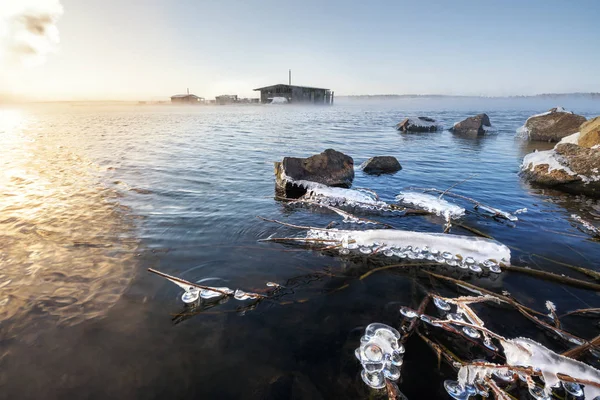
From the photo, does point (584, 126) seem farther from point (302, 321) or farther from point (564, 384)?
point (302, 321)

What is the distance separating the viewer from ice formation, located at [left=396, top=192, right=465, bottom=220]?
596cm

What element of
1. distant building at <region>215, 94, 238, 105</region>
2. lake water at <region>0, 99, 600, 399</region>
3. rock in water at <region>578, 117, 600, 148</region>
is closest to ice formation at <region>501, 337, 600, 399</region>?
lake water at <region>0, 99, 600, 399</region>

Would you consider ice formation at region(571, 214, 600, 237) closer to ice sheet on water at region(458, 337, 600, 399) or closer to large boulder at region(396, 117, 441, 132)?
ice sheet on water at region(458, 337, 600, 399)

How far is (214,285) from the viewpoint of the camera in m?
3.74

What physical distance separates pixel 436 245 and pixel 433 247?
0.05 metres

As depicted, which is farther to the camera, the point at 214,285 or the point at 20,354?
the point at 214,285

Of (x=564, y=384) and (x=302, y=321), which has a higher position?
(x=564, y=384)

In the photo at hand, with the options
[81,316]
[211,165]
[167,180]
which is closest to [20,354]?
[81,316]

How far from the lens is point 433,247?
13.5 feet

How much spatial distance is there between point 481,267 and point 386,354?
226 centimetres

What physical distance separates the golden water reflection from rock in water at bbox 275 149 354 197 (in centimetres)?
398

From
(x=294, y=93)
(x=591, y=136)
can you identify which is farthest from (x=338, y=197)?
(x=294, y=93)

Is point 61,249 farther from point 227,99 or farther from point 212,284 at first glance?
point 227,99

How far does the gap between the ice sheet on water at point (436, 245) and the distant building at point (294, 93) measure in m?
71.5
